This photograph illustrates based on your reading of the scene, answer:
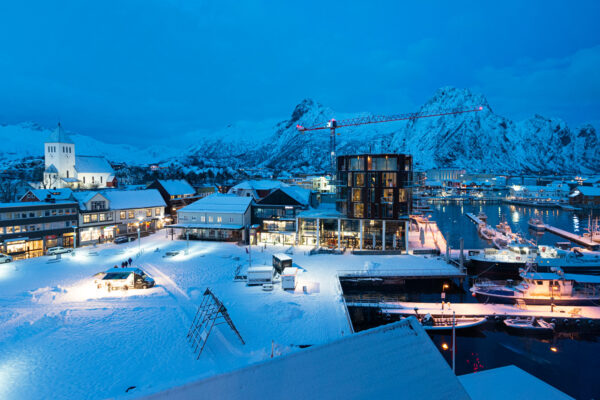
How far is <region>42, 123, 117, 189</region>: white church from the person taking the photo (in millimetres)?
67562

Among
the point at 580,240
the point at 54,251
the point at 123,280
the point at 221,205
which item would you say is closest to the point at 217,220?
the point at 221,205

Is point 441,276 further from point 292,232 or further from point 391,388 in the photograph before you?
point 391,388

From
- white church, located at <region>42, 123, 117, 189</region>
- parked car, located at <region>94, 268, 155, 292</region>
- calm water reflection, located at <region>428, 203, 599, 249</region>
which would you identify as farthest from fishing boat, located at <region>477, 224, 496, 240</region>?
white church, located at <region>42, 123, 117, 189</region>

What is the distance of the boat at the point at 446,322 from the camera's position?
25.0 metres

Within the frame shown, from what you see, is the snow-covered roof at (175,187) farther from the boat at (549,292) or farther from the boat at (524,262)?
the boat at (549,292)

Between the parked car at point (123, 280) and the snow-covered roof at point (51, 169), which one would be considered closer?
the parked car at point (123, 280)

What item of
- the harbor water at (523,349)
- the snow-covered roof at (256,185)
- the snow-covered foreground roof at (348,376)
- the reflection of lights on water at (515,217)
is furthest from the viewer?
the reflection of lights on water at (515,217)

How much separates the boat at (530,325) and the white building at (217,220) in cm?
3074

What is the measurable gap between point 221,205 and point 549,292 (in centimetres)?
3866

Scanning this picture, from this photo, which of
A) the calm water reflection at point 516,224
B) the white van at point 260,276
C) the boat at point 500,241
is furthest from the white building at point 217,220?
the boat at point 500,241

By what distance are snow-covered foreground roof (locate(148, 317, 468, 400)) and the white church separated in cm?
7543

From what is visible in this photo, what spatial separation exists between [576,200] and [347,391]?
5159 inches

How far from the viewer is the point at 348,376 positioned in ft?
27.7

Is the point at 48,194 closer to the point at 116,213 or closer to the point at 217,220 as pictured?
the point at 116,213
